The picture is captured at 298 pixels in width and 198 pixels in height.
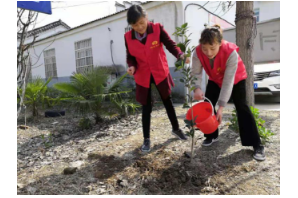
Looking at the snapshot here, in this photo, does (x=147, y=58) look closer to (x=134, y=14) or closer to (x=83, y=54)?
(x=134, y=14)

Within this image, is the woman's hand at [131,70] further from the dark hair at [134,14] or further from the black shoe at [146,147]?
the black shoe at [146,147]

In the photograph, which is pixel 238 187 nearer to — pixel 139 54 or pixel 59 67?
pixel 139 54

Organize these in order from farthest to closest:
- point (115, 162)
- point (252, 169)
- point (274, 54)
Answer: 1. point (274, 54)
2. point (115, 162)
3. point (252, 169)

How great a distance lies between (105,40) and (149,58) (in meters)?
7.38

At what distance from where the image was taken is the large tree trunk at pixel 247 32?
281 cm

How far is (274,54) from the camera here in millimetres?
6973

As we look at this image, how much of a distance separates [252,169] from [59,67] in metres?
11.8

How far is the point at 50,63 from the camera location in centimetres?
1276

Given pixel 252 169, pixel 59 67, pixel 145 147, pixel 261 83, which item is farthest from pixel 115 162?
pixel 59 67

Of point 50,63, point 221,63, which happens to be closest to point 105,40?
point 50,63

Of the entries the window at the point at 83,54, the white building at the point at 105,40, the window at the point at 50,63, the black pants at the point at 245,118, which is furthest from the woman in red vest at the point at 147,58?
the window at the point at 50,63

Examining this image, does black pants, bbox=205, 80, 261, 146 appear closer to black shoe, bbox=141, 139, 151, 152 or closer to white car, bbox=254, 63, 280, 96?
black shoe, bbox=141, 139, 151, 152

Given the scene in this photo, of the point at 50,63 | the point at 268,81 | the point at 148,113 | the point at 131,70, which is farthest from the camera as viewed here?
the point at 50,63

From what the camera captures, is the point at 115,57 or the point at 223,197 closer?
the point at 223,197
